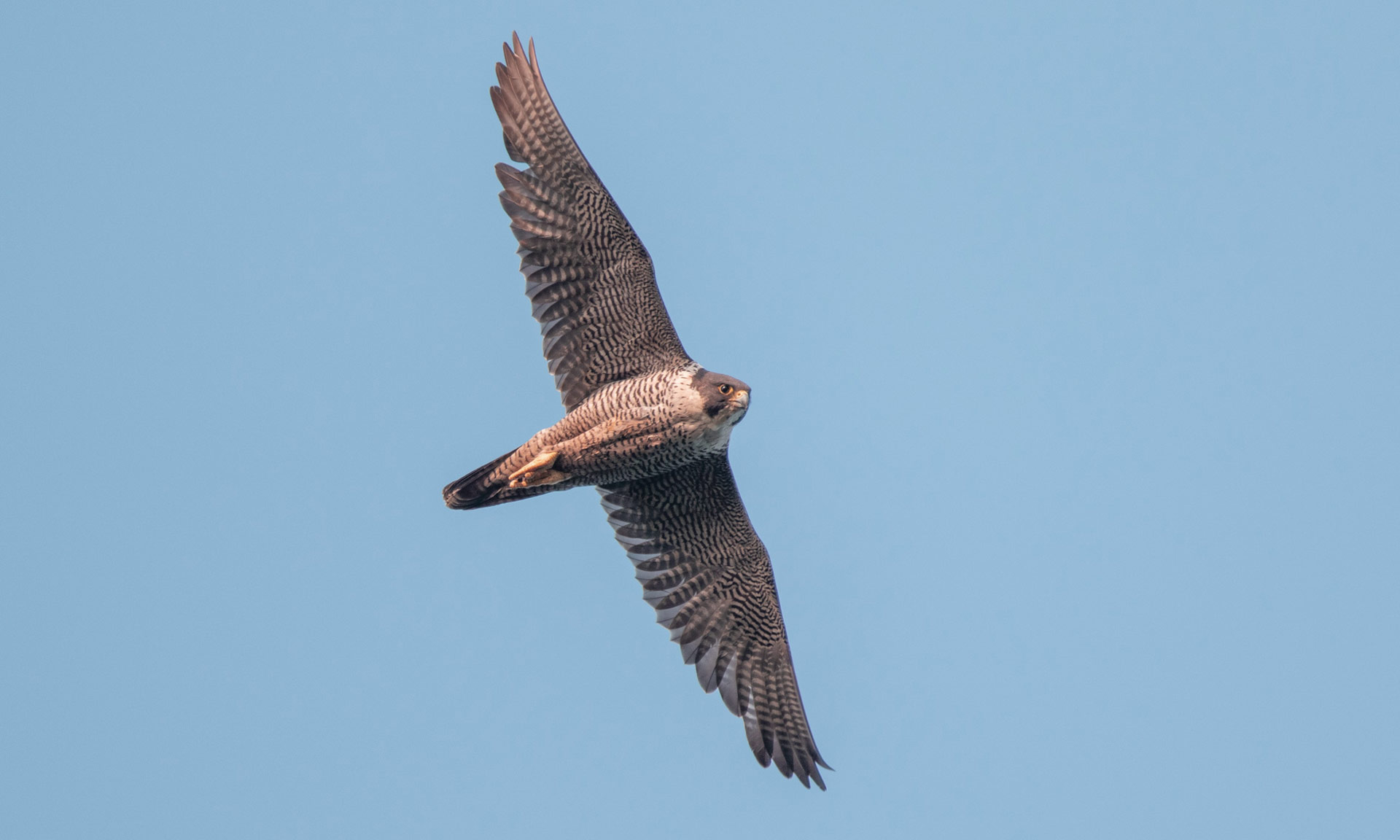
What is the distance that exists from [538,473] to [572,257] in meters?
2.27

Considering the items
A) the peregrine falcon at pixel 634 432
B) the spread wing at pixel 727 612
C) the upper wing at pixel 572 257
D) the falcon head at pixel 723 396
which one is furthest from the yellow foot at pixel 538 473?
the falcon head at pixel 723 396

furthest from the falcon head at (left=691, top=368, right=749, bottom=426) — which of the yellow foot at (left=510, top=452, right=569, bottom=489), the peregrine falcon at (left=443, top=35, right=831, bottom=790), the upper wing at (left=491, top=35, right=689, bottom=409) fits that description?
the yellow foot at (left=510, top=452, right=569, bottom=489)

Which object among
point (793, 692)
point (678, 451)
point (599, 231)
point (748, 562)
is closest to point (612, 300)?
point (599, 231)

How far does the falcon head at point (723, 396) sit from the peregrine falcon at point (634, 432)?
0.05ft

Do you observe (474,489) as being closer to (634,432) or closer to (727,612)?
(634,432)

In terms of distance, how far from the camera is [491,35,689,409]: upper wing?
1499 cm

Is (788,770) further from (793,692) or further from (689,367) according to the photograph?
(689,367)

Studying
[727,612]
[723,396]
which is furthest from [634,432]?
[727,612]

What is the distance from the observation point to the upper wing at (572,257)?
1499cm

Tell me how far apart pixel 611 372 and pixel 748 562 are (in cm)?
276

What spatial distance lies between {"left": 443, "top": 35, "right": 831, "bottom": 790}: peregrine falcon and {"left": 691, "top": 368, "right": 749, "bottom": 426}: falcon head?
16mm

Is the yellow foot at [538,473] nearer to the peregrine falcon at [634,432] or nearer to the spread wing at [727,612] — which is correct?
the peregrine falcon at [634,432]

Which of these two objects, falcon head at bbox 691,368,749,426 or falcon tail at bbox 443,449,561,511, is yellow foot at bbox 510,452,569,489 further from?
falcon head at bbox 691,368,749,426

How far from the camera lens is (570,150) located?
49.2 ft
